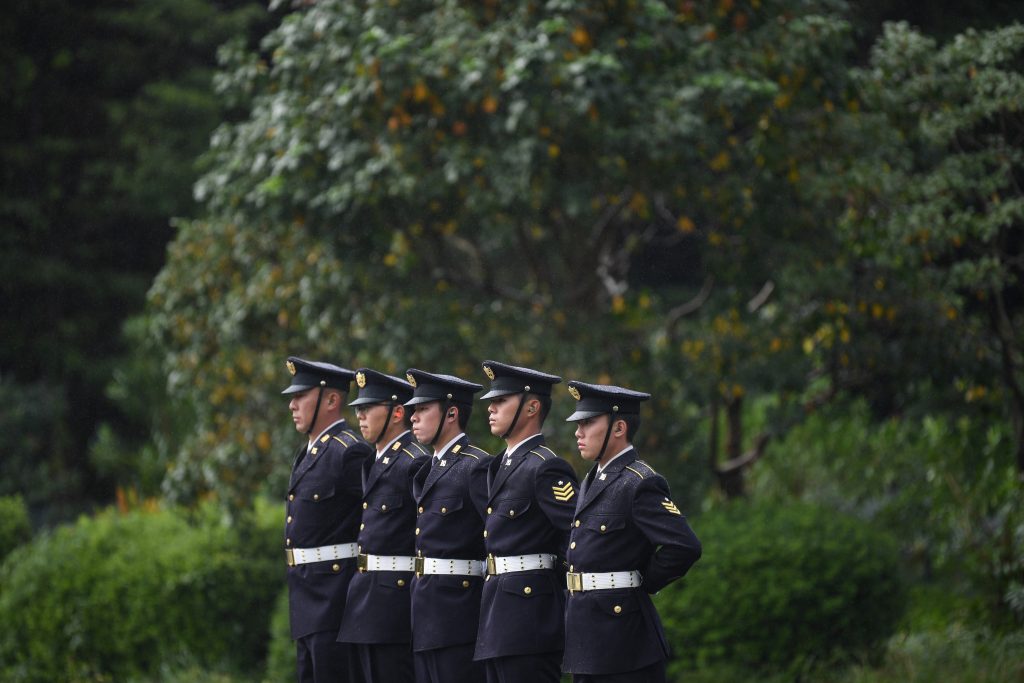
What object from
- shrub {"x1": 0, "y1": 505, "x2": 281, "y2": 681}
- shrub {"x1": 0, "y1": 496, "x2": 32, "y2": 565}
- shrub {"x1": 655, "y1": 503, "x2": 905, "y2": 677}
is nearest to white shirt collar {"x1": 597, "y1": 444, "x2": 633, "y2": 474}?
shrub {"x1": 655, "y1": 503, "x2": 905, "y2": 677}

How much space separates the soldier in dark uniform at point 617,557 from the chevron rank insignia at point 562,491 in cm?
13

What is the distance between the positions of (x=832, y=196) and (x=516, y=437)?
449 centimetres

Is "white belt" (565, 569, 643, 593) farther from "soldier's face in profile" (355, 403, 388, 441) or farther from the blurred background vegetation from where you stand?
the blurred background vegetation

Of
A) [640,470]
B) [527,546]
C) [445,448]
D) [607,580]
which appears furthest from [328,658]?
[640,470]

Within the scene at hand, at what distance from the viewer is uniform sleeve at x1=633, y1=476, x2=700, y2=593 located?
5.28 metres

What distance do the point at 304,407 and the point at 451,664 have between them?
1.73 metres

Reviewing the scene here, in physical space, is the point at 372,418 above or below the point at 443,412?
below

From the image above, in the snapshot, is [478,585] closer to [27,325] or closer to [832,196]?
[832,196]

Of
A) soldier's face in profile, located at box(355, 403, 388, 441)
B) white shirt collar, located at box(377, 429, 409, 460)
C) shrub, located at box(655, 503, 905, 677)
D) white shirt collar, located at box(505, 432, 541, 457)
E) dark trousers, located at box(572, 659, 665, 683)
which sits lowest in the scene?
shrub, located at box(655, 503, 905, 677)

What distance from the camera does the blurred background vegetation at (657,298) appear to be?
9.00 metres

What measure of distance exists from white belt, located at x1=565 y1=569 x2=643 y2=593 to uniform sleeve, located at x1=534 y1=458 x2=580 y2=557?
26 cm

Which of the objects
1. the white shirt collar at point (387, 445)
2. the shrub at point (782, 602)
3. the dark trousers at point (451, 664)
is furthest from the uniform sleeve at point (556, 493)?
the shrub at point (782, 602)

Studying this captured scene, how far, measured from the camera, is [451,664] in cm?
605

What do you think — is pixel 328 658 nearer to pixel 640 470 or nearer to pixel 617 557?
pixel 617 557
